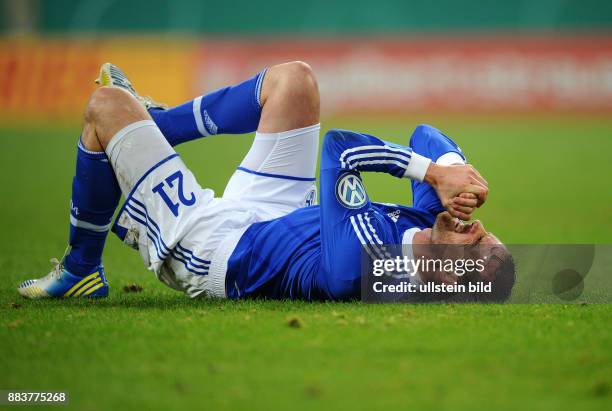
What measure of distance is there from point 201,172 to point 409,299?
7.94 metres

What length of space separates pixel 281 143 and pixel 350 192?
564 millimetres

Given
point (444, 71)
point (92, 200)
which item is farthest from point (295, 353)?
point (444, 71)

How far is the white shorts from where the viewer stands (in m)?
4.61

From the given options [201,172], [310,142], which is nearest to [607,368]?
[310,142]


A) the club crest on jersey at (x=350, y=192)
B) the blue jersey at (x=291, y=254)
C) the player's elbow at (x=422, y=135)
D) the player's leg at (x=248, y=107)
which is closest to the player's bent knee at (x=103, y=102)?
the player's leg at (x=248, y=107)

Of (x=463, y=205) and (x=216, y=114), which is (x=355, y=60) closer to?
(x=216, y=114)

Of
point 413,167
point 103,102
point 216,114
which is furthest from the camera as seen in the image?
point 216,114

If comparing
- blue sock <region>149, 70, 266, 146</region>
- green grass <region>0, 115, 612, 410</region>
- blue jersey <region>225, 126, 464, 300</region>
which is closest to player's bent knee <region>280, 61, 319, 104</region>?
blue sock <region>149, 70, 266, 146</region>

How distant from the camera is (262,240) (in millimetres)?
4641

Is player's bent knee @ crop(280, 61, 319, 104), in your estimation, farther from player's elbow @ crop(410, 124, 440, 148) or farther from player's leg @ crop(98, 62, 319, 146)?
player's elbow @ crop(410, 124, 440, 148)

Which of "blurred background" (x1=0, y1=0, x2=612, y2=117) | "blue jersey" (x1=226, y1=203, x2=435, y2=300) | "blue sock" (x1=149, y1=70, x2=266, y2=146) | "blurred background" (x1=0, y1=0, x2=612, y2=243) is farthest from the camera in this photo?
"blurred background" (x1=0, y1=0, x2=612, y2=117)

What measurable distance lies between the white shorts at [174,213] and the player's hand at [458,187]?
0.82 metres

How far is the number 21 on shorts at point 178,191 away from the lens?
182 inches

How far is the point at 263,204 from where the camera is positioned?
4855 millimetres
